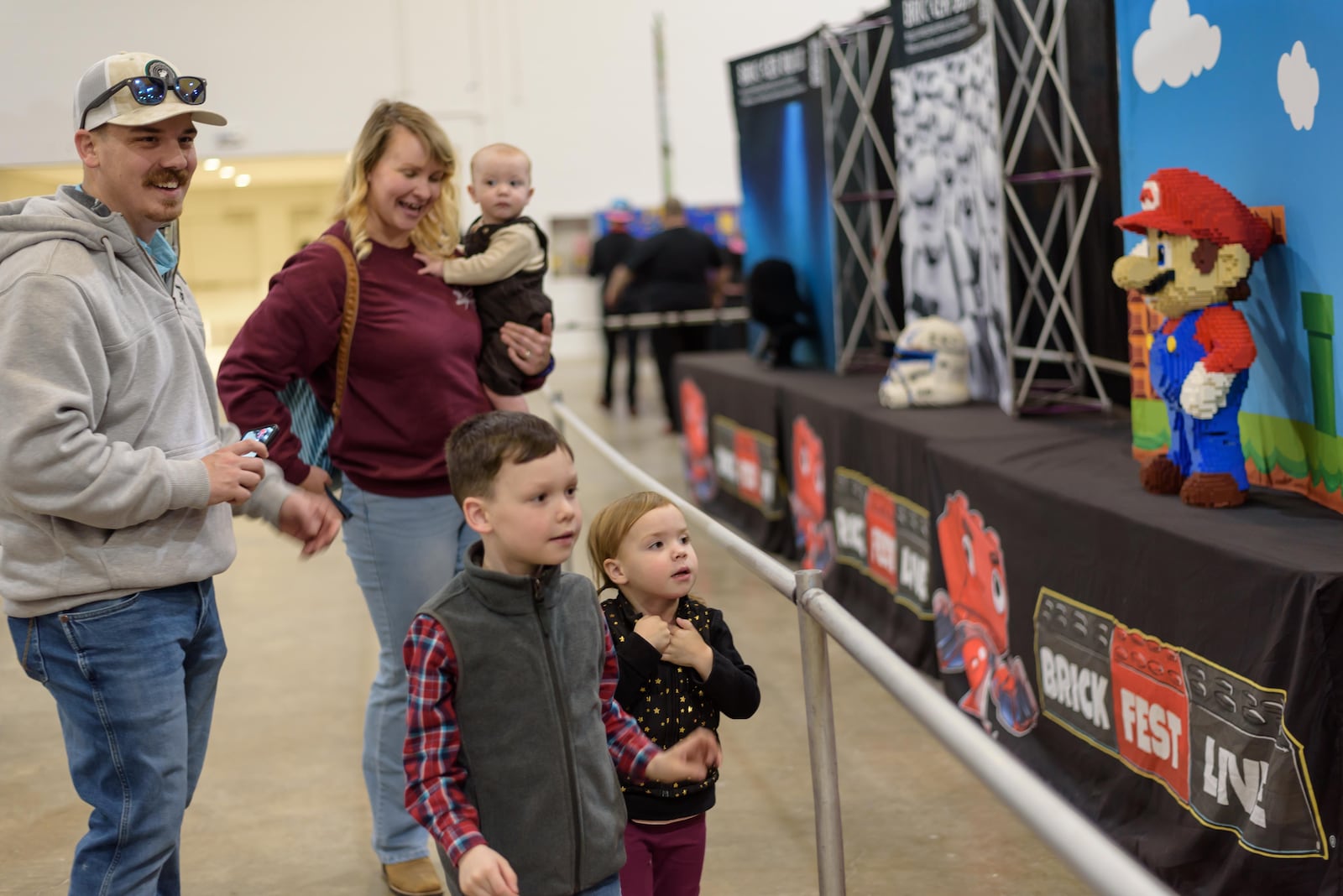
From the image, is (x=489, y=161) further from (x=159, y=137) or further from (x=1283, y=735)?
(x=1283, y=735)

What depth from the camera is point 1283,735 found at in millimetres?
2299


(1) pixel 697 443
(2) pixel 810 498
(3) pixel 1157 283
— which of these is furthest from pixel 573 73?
(3) pixel 1157 283

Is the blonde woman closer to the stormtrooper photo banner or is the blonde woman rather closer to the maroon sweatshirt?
the maroon sweatshirt

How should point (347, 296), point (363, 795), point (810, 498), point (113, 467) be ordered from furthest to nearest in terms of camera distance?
1. point (810, 498)
2. point (363, 795)
3. point (347, 296)
4. point (113, 467)

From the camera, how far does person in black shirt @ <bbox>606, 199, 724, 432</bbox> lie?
31.5ft

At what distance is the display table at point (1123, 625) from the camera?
2.29 metres

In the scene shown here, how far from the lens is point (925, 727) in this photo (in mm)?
1456

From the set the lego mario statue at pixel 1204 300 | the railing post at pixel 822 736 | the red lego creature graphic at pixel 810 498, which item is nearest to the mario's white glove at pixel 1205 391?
the lego mario statue at pixel 1204 300

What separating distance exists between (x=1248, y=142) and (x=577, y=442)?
6.34m

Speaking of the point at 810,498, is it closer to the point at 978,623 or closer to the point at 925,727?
the point at 978,623

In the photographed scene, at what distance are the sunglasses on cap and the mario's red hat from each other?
1.89 m

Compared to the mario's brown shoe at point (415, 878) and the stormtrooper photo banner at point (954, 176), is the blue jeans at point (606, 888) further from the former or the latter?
the stormtrooper photo banner at point (954, 176)

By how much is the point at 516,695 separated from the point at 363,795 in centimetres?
217

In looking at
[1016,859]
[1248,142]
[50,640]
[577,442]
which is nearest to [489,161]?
[50,640]
